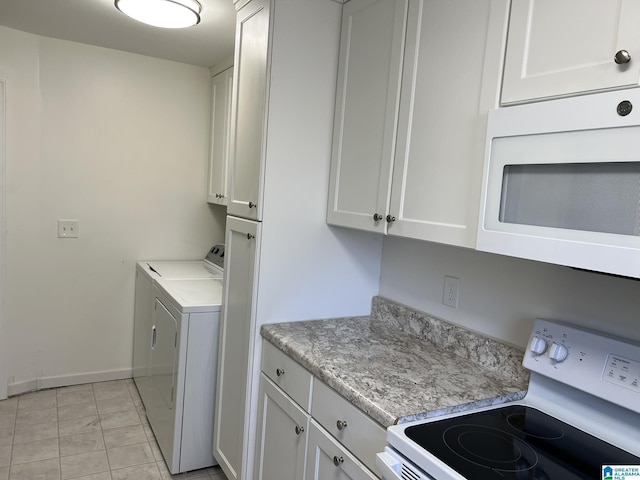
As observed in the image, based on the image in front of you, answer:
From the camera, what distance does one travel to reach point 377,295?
2.14 meters

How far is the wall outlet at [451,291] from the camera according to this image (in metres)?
1.75

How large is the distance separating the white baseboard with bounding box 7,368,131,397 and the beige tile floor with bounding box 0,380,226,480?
40mm

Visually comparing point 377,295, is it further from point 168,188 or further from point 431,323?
point 168,188

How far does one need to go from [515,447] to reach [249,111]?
1542 mm

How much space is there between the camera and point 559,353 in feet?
4.22

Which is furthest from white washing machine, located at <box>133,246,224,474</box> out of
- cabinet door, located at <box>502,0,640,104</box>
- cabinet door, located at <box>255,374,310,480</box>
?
cabinet door, located at <box>502,0,640,104</box>

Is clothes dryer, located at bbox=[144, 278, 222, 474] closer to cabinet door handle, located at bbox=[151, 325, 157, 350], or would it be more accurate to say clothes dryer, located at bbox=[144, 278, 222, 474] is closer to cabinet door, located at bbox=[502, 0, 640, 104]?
cabinet door handle, located at bbox=[151, 325, 157, 350]

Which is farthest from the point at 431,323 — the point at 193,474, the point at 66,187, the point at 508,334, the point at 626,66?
the point at 66,187

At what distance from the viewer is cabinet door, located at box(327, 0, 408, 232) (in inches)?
62.7

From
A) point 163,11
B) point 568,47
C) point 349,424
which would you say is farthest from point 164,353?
point 568,47

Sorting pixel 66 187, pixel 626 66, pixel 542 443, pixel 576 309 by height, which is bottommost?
pixel 542 443

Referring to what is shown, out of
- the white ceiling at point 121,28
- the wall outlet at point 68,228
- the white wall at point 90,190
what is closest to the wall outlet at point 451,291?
the white ceiling at point 121,28

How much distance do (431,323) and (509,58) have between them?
3.36 ft

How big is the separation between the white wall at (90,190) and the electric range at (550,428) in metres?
2.67
